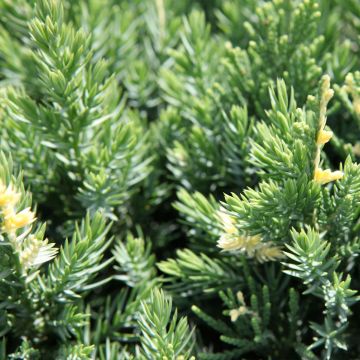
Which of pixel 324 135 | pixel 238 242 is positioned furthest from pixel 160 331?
pixel 324 135

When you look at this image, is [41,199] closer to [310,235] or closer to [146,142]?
[146,142]

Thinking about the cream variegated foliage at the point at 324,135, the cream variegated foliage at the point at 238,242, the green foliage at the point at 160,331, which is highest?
the cream variegated foliage at the point at 324,135

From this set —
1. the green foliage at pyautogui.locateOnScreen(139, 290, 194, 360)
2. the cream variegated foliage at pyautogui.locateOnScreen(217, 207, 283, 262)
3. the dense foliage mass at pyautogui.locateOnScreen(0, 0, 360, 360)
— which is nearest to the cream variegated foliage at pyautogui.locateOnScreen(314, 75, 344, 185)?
the dense foliage mass at pyautogui.locateOnScreen(0, 0, 360, 360)

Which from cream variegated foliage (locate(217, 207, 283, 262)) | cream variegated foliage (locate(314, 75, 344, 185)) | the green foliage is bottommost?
the green foliage

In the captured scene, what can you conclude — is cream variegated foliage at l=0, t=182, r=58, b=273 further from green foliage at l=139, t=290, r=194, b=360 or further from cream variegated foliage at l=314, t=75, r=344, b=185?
cream variegated foliage at l=314, t=75, r=344, b=185

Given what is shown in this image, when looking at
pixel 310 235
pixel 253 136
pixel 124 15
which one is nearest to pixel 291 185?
pixel 310 235

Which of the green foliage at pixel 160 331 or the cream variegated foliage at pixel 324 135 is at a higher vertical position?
the cream variegated foliage at pixel 324 135

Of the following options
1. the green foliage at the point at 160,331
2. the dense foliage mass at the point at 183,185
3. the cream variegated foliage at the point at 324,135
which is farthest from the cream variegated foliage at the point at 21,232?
the cream variegated foliage at the point at 324,135

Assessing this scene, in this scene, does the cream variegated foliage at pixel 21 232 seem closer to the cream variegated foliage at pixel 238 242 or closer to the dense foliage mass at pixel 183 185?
the dense foliage mass at pixel 183 185

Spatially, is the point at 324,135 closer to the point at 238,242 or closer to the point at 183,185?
the point at 238,242
